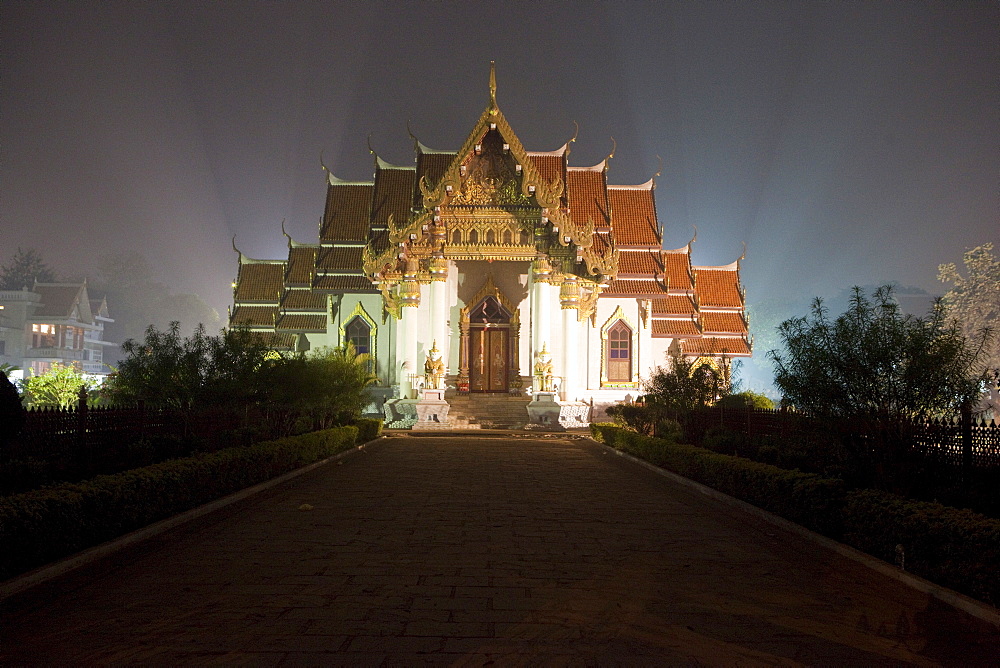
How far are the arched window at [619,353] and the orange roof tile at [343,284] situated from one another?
36.8ft

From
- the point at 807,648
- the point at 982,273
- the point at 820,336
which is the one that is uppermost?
the point at 982,273

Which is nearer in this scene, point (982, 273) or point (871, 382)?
point (871, 382)

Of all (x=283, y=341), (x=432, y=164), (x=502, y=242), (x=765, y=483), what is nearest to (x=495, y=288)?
(x=502, y=242)

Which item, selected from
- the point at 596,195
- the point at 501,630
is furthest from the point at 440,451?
the point at 596,195

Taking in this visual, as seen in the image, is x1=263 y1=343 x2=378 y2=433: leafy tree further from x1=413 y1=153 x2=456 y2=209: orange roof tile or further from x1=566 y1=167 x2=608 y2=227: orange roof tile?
x1=566 y1=167 x2=608 y2=227: orange roof tile

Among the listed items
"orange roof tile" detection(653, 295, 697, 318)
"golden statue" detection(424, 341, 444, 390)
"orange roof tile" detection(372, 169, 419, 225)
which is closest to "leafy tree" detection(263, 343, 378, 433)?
"golden statue" detection(424, 341, 444, 390)

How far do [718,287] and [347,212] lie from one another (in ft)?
64.5

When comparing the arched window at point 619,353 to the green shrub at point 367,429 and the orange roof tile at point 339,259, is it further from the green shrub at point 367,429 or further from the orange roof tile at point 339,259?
the green shrub at point 367,429

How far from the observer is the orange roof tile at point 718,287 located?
4156 cm

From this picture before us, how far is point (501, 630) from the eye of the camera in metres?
6.05

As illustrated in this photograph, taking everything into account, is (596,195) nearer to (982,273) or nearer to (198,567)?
(982,273)

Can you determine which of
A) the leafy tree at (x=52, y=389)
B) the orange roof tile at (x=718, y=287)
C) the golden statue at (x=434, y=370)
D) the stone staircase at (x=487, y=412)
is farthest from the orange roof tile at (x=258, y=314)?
the orange roof tile at (x=718, y=287)

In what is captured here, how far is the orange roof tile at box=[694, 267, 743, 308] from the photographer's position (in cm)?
4156

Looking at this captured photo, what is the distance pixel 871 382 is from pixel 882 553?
9.80ft
